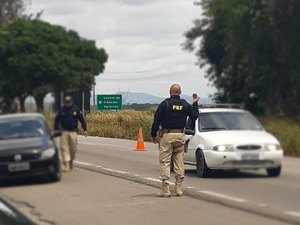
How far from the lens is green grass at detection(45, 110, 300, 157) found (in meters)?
3.93

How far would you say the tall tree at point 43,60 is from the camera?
3434 mm

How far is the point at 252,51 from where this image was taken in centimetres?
409

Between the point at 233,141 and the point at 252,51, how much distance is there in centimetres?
242

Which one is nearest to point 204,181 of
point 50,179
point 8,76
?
point 50,179

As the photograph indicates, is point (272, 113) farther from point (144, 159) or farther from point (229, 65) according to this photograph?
point (144, 159)

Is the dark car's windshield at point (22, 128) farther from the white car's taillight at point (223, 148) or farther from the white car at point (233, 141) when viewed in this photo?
the white car's taillight at point (223, 148)

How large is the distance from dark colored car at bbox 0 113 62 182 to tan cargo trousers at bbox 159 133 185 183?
4.44m

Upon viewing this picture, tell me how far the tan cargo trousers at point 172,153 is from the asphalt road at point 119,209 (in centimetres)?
34

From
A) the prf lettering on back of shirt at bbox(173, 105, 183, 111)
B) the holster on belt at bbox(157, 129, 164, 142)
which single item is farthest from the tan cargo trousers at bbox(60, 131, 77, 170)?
the holster on belt at bbox(157, 129, 164, 142)

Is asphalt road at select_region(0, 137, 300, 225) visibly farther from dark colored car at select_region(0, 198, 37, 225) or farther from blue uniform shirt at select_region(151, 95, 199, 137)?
dark colored car at select_region(0, 198, 37, 225)

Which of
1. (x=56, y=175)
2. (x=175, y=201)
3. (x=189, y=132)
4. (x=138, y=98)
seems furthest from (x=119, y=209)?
(x=138, y=98)

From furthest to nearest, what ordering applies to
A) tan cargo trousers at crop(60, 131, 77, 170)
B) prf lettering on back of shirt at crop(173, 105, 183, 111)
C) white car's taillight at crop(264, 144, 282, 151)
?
1. prf lettering on back of shirt at crop(173, 105, 183, 111)
2. white car's taillight at crop(264, 144, 282, 151)
3. tan cargo trousers at crop(60, 131, 77, 170)

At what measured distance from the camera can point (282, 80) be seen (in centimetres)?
402

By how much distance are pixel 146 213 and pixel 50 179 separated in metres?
4.48
